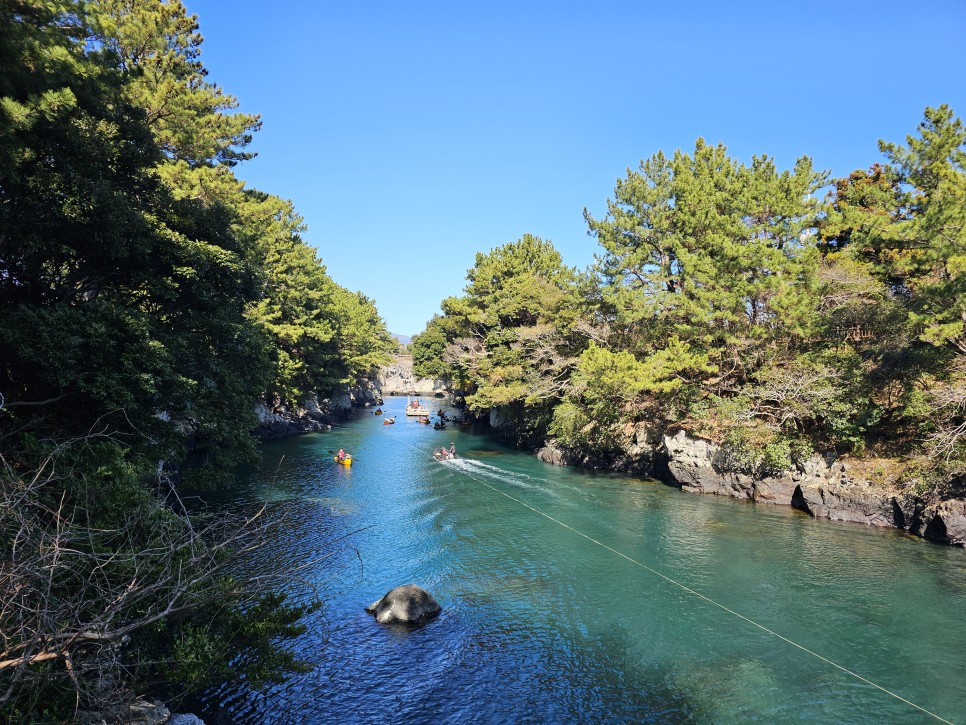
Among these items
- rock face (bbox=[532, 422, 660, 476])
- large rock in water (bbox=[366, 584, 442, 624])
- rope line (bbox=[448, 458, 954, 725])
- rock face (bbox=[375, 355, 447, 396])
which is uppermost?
rock face (bbox=[375, 355, 447, 396])

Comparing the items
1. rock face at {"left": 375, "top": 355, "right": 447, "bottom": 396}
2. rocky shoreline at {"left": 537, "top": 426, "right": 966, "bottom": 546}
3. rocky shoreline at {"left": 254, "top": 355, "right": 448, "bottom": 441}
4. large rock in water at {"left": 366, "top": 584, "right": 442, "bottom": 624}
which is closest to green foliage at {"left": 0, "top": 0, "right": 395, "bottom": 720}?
large rock in water at {"left": 366, "top": 584, "right": 442, "bottom": 624}

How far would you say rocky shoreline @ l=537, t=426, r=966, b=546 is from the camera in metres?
19.4

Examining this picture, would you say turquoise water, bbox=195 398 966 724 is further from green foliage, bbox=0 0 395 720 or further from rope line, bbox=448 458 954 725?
green foliage, bbox=0 0 395 720

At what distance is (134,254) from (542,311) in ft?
93.6

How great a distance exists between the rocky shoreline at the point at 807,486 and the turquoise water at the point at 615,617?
2.87ft

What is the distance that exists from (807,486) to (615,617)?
13.9 meters

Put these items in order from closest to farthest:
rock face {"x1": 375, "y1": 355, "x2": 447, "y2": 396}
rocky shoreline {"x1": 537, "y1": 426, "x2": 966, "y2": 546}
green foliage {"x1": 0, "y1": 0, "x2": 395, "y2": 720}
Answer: green foliage {"x1": 0, "y1": 0, "x2": 395, "y2": 720} → rocky shoreline {"x1": 537, "y1": 426, "x2": 966, "y2": 546} → rock face {"x1": 375, "y1": 355, "x2": 447, "y2": 396}

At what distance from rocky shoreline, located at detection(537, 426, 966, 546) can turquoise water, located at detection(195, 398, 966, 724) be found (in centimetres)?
87

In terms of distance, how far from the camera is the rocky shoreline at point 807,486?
1942 cm

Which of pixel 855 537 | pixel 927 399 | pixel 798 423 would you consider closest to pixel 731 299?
pixel 798 423

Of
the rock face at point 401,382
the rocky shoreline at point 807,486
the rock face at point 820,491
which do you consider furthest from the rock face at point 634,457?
the rock face at point 401,382

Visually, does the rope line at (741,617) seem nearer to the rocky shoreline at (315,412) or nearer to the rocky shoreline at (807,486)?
the rocky shoreline at (807,486)

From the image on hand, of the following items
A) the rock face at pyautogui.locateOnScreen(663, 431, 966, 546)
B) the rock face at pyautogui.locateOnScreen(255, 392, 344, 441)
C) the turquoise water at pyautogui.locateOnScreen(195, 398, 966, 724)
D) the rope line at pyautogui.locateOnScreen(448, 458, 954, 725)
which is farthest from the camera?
the rock face at pyautogui.locateOnScreen(255, 392, 344, 441)

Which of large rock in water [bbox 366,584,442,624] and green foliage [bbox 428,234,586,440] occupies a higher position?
green foliage [bbox 428,234,586,440]
